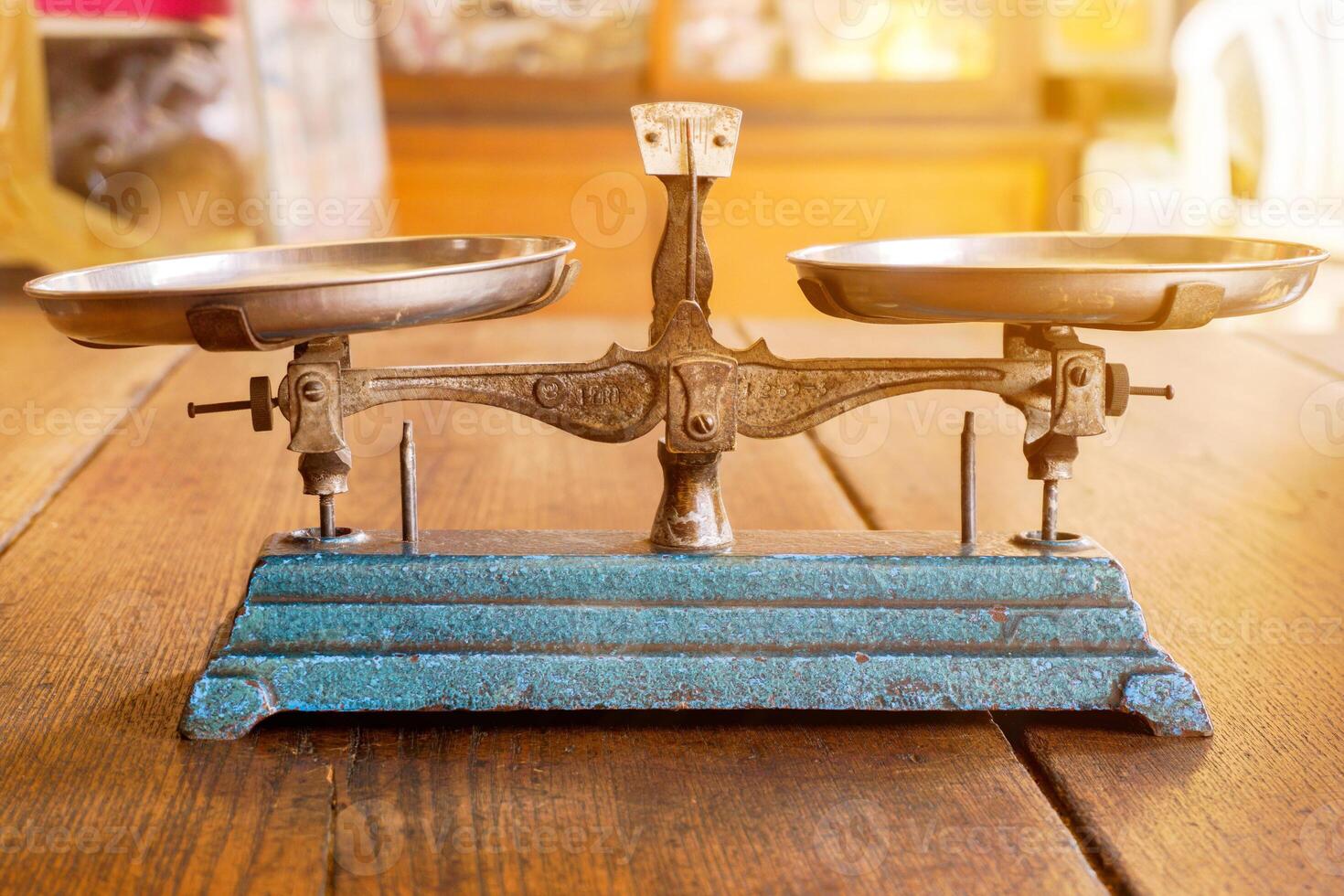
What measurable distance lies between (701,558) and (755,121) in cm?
397

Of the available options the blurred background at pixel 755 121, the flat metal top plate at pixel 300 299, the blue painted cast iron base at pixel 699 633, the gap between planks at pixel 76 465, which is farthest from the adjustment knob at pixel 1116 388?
the blurred background at pixel 755 121

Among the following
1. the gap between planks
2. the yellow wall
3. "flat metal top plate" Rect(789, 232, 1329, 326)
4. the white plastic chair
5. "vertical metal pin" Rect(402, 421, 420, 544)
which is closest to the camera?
"flat metal top plate" Rect(789, 232, 1329, 326)

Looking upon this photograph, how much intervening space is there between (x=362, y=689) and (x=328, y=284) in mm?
263

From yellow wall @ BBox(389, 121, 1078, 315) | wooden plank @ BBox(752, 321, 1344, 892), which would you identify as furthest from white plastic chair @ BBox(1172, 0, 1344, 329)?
wooden plank @ BBox(752, 321, 1344, 892)

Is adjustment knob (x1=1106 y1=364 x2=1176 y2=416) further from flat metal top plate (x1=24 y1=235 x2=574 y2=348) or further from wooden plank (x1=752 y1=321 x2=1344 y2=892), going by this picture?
flat metal top plate (x1=24 y1=235 x2=574 y2=348)

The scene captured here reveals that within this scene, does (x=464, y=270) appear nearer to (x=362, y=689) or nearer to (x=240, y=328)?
(x=240, y=328)

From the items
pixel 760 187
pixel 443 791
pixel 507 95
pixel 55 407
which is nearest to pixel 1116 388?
pixel 443 791

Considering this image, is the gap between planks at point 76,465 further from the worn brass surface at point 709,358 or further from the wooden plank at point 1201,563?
the wooden plank at point 1201,563

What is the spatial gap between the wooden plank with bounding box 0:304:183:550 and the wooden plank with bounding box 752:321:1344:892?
2.96 feet

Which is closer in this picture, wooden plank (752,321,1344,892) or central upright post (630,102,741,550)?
wooden plank (752,321,1344,892)

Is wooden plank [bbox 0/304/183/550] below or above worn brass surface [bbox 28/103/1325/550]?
below

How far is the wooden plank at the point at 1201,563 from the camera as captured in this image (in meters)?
0.72

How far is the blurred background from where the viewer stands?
4293 mm

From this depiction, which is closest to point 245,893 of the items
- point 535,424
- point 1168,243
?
point 1168,243
